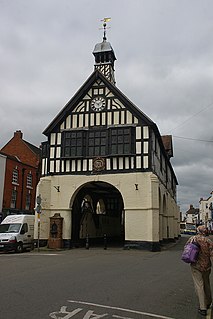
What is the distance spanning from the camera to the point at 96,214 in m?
31.0

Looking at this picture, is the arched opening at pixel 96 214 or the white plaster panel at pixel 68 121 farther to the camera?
the arched opening at pixel 96 214

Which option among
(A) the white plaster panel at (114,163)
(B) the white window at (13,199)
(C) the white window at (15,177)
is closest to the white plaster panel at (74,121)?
(A) the white plaster panel at (114,163)

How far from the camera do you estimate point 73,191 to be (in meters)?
23.7

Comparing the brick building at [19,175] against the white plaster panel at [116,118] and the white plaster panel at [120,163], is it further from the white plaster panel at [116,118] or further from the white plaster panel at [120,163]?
the white plaster panel at [120,163]

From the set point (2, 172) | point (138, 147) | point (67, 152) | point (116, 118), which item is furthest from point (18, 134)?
point (138, 147)

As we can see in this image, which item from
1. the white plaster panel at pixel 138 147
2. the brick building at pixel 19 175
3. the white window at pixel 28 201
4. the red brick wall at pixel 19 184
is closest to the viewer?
the white plaster panel at pixel 138 147

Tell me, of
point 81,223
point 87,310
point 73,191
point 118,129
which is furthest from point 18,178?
point 87,310

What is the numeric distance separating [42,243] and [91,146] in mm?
7135

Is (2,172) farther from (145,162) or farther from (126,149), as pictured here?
(145,162)

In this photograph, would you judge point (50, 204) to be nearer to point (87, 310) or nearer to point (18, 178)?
point (18, 178)

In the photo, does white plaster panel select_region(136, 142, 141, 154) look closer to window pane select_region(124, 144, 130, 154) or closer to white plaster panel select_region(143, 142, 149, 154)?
white plaster panel select_region(143, 142, 149, 154)

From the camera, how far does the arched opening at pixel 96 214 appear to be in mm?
25344

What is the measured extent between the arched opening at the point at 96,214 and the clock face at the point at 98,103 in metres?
5.01

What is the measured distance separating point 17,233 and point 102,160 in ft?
22.6
